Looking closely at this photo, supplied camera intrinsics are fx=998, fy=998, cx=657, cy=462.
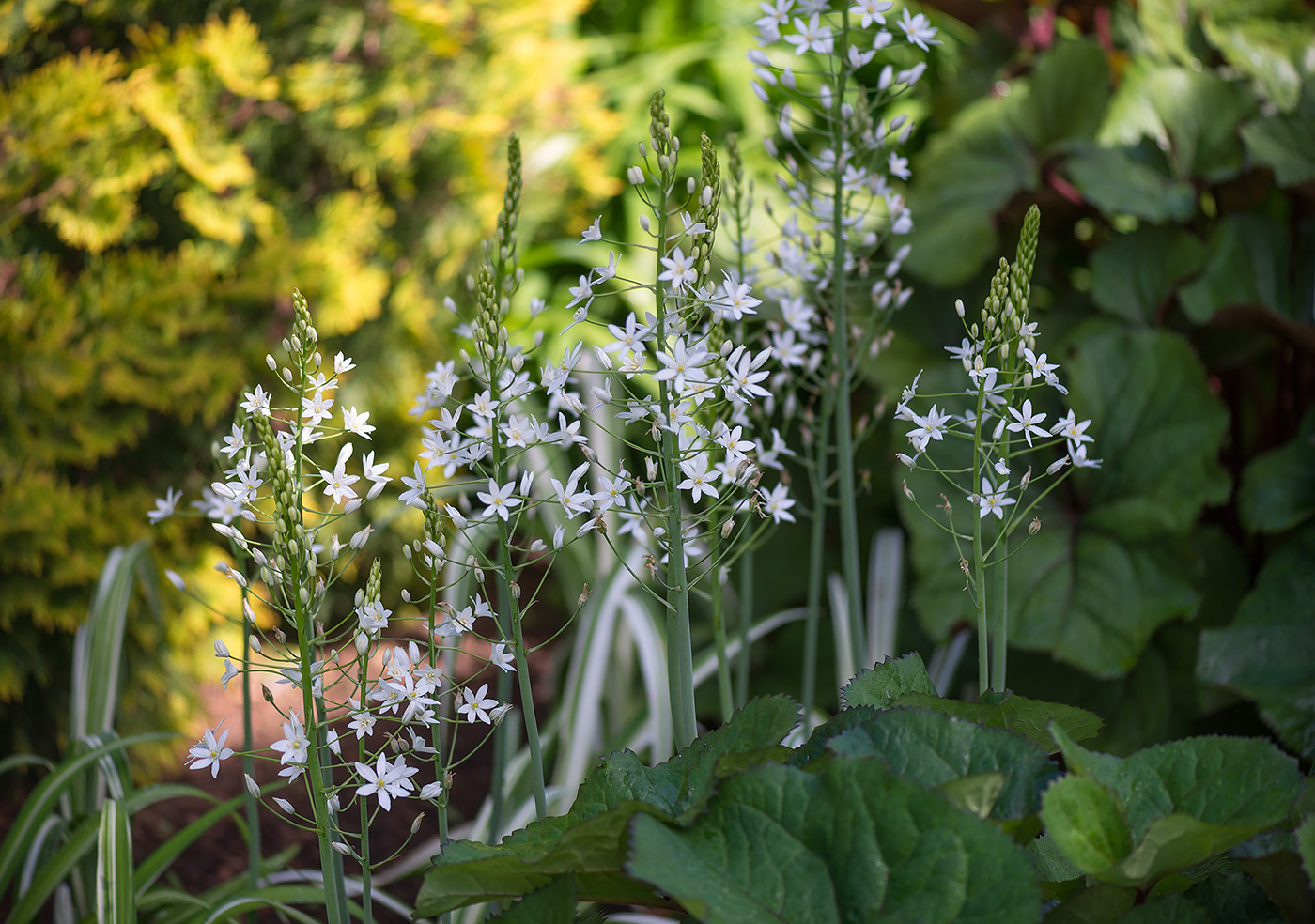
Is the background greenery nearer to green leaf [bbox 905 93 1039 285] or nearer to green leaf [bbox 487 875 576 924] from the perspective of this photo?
green leaf [bbox 905 93 1039 285]

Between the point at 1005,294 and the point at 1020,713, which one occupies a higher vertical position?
the point at 1005,294

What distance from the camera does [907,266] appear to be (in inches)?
96.8

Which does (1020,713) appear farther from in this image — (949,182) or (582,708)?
(949,182)

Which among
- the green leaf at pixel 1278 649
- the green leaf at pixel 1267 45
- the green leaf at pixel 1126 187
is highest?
the green leaf at pixel 1267 45

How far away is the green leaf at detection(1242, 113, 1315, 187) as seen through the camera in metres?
2.15

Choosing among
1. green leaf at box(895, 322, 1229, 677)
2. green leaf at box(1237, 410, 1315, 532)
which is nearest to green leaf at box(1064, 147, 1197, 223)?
green leaf at box(895, 322, 1229, 677)

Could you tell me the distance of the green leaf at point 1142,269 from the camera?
232 cm

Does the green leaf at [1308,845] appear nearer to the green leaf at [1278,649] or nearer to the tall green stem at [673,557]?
the tall green stem at [673,557]

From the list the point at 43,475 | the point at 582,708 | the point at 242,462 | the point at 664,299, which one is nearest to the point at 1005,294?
the point at 664,299

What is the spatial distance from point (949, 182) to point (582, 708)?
1.63 meters

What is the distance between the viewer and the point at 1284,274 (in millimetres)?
2312

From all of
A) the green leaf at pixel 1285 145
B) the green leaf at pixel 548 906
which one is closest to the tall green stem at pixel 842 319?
the green leaf at pixel 548 906

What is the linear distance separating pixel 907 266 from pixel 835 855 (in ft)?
6.30

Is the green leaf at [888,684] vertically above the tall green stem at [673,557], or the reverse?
the tall green stem at [673,557]
